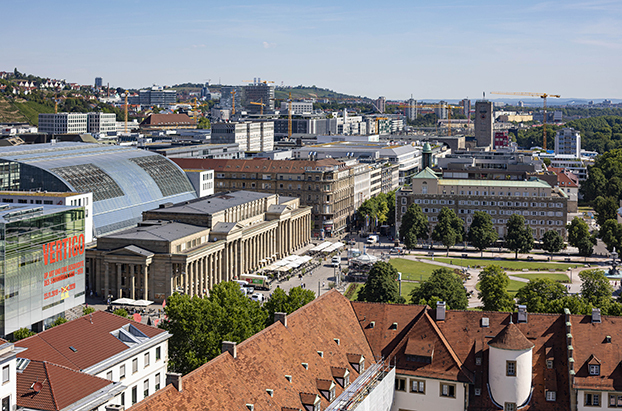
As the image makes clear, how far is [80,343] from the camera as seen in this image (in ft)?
253

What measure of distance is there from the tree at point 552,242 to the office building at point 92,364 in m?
125

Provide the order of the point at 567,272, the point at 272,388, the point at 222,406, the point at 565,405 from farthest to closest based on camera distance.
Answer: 1. the point at 567,272
2. the point at 565,405
3. the point at 272,388
4. the point at 222,406

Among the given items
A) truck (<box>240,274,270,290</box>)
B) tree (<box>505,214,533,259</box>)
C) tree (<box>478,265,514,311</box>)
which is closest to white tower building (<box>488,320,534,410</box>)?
tree (<box>478,265,514,311</box>)

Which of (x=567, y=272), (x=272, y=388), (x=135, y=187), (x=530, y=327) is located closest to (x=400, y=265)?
(x=567, y=272)

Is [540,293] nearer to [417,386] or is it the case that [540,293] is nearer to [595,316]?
[595,316]

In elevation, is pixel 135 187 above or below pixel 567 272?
above

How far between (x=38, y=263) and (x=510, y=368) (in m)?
69.0

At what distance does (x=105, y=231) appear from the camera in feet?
536

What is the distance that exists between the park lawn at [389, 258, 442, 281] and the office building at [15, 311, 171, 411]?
3456 inches

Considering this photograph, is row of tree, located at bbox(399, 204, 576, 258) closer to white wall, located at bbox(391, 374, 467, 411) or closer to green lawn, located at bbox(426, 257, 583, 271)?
green lawn, located at bbox(426, 257, 583, 271)

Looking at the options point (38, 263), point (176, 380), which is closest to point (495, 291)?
point (38, 263)

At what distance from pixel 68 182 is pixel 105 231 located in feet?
44.4

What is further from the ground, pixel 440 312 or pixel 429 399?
pixel 440 312

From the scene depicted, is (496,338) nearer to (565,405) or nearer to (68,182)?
(565,405)
